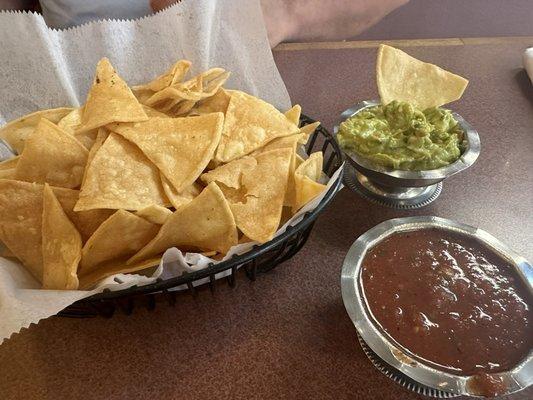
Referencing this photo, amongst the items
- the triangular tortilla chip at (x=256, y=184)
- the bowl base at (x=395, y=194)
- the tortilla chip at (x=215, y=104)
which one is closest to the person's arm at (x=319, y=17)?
the tortilla chip at (x=215, y=104)

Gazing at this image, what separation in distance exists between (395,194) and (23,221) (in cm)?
84

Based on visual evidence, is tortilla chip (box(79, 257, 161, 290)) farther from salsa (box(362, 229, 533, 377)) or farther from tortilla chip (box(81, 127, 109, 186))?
salsa (box(362, 229, 533, 377))

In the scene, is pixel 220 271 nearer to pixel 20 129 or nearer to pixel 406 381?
pixel 406 381

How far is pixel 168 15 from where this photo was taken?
1207mm

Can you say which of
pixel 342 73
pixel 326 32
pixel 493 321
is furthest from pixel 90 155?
pixel 326 32

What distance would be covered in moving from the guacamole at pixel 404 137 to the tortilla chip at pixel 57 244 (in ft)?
2.13

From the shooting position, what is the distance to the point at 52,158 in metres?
0.93

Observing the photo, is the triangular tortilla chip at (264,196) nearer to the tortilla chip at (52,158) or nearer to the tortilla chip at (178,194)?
the tortilla chip at (178,194)

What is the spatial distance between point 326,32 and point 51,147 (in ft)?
4.85

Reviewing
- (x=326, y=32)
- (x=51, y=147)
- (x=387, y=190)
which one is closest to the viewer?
(x=51, y=147)

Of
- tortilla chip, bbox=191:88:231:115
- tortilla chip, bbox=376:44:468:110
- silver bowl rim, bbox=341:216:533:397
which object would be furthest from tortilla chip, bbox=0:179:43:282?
tortilla chip, bbox=376:44:468:110

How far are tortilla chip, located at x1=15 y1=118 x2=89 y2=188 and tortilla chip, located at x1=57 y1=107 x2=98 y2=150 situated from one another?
0.05 m

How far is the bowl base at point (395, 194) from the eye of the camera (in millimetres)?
1176

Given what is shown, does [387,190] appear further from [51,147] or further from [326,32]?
[326,32]
